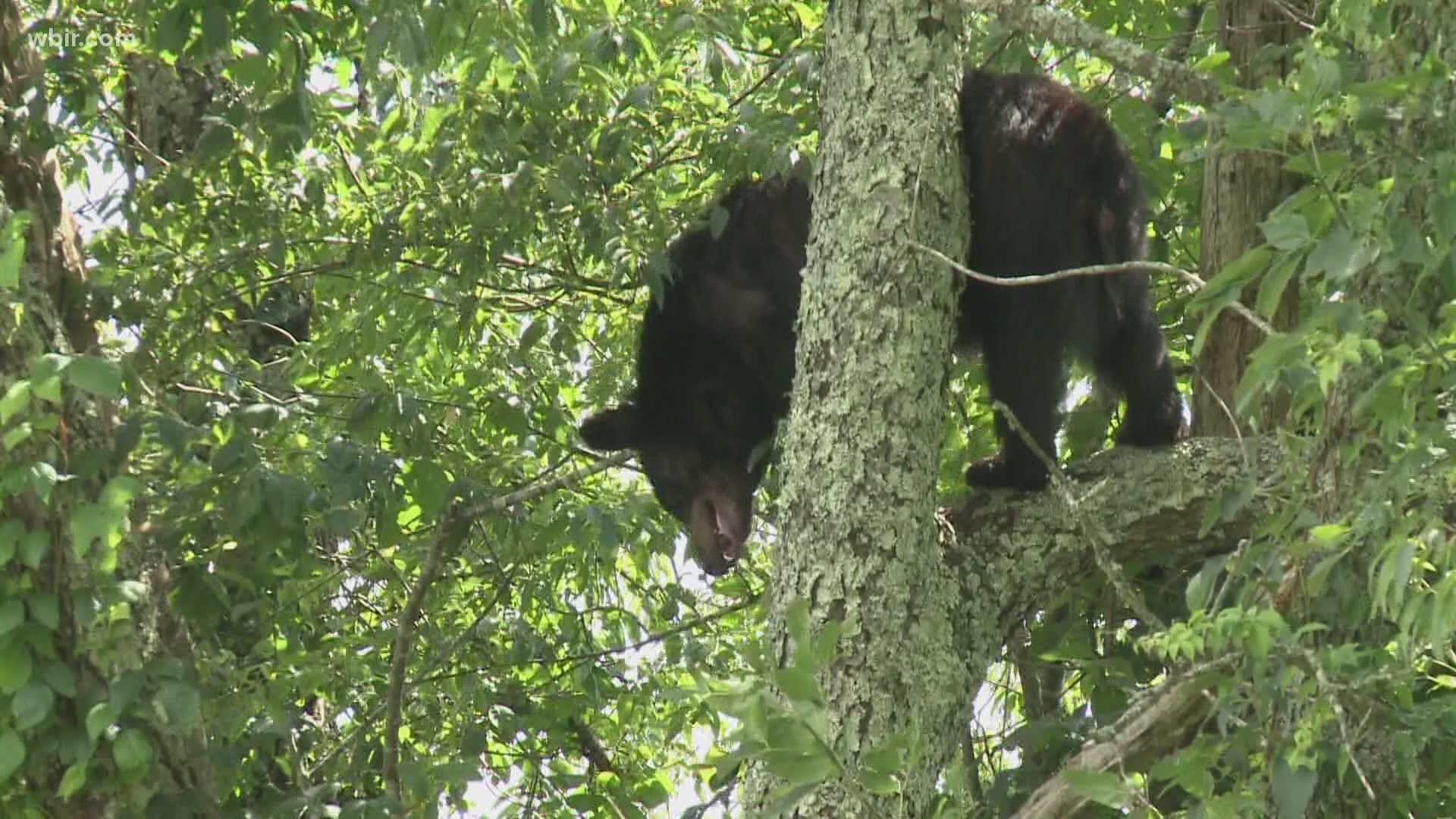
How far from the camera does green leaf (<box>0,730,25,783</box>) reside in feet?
12.2

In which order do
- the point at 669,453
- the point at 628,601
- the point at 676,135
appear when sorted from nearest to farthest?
the point at 676,135
the point at 669,453
the point at 628,601

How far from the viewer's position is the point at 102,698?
4.05 m

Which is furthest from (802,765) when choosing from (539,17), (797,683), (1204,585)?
(539,17)

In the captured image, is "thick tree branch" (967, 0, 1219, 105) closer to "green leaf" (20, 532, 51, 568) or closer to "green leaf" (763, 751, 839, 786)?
"green leaf" (763, 751, 839, 786)

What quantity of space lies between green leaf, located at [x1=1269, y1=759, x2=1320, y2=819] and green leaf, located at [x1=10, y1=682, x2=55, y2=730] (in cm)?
261

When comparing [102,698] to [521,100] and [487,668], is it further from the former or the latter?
[521,100]

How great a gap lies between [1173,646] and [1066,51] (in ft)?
12.4

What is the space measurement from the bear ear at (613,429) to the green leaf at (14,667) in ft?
8.74

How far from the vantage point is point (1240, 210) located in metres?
4.64

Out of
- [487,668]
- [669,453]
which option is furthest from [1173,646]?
[669,453]

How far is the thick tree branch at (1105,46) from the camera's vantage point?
317cm

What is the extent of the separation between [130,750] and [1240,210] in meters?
3.15

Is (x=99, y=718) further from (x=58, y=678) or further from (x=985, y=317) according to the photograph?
(x=985, y=317)

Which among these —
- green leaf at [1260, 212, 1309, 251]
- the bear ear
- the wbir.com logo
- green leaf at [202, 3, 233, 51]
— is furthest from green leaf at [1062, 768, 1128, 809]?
the wbir.com logo
